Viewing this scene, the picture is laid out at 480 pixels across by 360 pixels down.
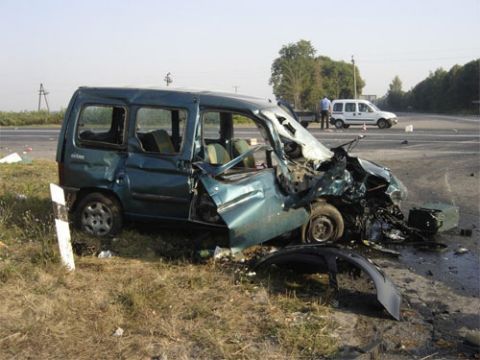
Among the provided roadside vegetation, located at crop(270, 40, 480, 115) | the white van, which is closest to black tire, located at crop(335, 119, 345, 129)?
the white van

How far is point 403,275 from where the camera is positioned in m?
5.52

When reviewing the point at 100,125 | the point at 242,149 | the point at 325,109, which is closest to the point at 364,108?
the point at 325,109

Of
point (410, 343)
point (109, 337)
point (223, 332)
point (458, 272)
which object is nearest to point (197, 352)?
point (223, 332)

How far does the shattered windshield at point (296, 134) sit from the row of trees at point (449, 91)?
2380 inches

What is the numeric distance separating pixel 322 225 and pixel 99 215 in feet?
9.34

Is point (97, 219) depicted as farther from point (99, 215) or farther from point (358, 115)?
point (358, 115)

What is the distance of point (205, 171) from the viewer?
5699 mm

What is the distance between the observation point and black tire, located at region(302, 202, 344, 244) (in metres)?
6.18

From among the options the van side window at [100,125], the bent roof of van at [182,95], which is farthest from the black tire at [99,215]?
the bent roof of van at [182,95]

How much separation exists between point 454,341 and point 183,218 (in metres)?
3.26

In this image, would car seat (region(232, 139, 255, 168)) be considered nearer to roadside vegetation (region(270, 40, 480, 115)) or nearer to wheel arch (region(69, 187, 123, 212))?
wheel arch (region(69, 187, 123, 212))

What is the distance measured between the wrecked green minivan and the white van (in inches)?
967

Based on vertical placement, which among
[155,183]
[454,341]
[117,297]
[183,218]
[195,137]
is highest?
[195,137]

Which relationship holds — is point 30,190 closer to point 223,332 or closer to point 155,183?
point 155,183
